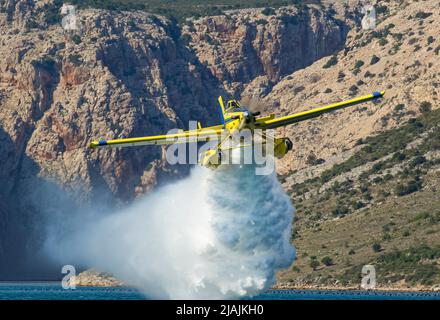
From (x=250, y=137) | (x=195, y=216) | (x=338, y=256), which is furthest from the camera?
(x=338, y=256)

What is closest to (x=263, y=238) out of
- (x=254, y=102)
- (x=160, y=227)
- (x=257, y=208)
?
(x=257, y=208)

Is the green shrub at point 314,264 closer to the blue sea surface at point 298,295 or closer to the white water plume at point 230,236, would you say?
the blue sea surface at point 298,295

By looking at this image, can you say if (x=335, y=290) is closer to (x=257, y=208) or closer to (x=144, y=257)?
(x=144, y=257)

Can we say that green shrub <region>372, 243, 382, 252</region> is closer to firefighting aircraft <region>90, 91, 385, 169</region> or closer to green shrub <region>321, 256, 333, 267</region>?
green shrub <region>321, 256, 333, 267</region>

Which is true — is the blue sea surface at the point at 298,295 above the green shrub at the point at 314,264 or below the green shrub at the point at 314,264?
below

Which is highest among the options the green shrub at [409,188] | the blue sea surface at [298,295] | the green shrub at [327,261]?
the green shrub at [409,188]

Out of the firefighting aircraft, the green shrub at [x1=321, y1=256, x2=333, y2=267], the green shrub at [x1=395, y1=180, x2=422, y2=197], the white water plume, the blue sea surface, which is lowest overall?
the white water plume

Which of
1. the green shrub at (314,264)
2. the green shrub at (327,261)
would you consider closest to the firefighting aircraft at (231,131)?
the green shrub at (327,261)

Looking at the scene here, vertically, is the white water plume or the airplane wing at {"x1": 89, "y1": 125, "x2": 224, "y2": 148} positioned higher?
the airplane wing at {"x1": 89, "y1": 125, "x2": 224, "y2": 148}

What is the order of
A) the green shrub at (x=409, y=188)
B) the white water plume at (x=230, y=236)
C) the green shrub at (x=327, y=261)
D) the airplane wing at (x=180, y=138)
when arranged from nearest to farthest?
the white water plume at (x=230, y=236) < the airplane wing at (x=180, y=138) < the green shrub at (x=327, y=261) < the green shrub at (x=409, y=188)

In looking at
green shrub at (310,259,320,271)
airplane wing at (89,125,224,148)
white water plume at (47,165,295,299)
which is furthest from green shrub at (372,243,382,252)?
airplane wing at (89,125,224,148)

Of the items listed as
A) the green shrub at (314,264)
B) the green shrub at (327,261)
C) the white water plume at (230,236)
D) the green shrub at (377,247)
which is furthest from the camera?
the green shrub at (314,264)
